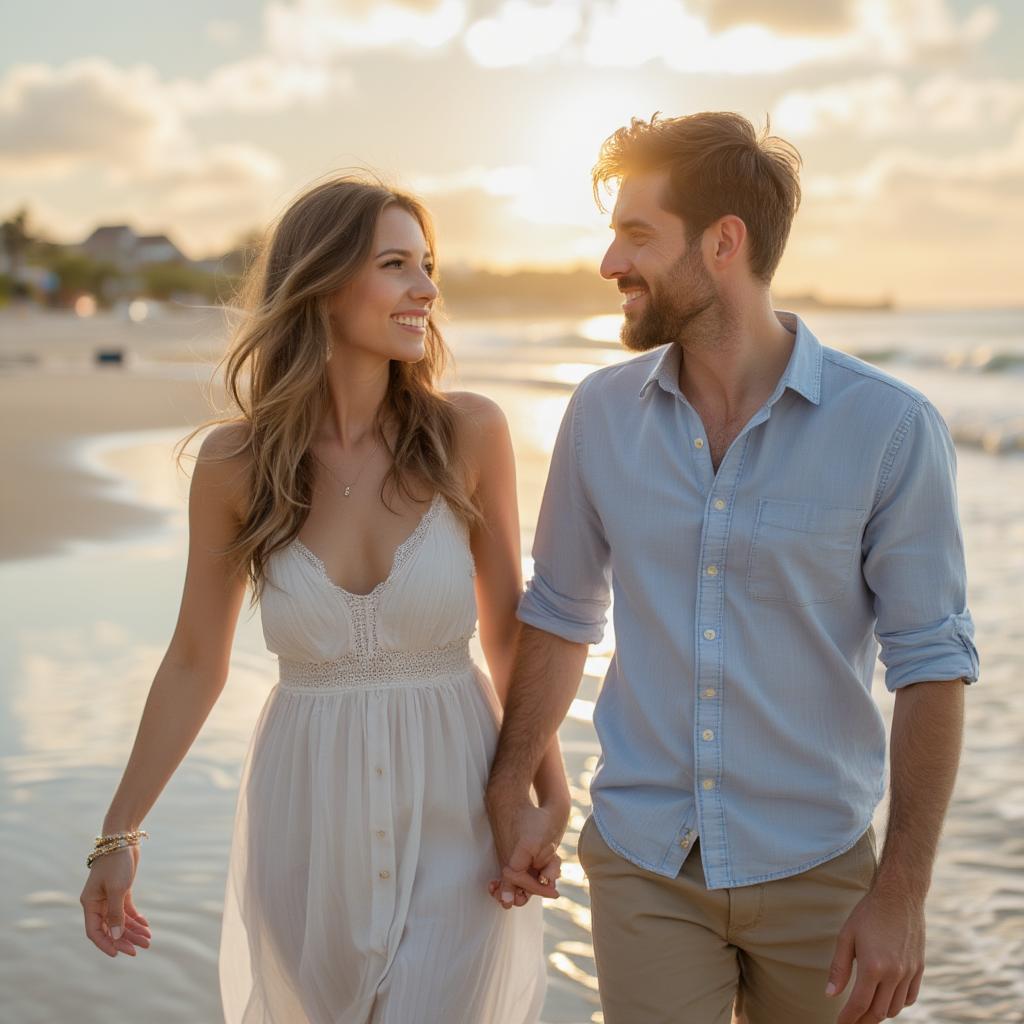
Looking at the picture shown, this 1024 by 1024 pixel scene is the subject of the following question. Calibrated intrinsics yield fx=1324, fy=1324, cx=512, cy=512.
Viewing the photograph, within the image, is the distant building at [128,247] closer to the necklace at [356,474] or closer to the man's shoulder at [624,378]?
the necklace at [356,474]

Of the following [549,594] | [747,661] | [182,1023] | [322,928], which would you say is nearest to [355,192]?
[549,594]

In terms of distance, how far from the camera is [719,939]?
2678mm

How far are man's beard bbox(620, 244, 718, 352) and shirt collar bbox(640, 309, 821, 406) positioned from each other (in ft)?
0.24

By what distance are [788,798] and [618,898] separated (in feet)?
1.36

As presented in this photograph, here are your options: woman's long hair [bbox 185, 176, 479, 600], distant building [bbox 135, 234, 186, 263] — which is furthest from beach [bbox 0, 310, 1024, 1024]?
distant building [bbox 135, 234, 186, 263]

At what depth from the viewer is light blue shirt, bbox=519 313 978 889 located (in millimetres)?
2500

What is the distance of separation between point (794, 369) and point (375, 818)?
1298 millimetres

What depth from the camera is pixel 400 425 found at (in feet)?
10.6

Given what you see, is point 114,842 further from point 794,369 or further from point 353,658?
point 794,369

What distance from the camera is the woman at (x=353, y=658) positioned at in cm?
288

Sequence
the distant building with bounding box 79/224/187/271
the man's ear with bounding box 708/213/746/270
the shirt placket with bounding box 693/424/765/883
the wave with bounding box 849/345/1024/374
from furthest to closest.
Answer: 1. the distant building with bounding box 79/224/187/271
2. the wave with bounding box 849/345/1024/374
3. the man's ear with bounding box 708/213/746/270
4. the shirt placket with bounding box 693/424/765/883

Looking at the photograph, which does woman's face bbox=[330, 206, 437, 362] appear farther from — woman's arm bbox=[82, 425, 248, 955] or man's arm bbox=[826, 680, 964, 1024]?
man's arm bbox=[826, 680, 964, 1024]

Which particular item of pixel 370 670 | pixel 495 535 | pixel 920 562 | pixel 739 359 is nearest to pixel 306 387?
pixel 495 535

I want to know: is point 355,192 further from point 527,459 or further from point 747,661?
point 527,459
